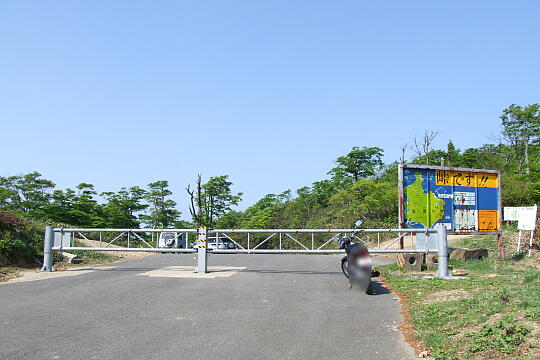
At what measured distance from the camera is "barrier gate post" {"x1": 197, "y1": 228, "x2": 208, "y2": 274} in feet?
46.8

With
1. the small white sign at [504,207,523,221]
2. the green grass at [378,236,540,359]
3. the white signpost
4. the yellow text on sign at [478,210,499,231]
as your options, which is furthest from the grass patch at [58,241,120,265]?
the white signpost

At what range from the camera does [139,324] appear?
712 centimetres

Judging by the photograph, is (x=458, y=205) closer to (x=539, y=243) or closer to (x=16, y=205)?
(x=539, y=243)

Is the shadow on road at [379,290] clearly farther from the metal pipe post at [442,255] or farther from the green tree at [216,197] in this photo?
the green tree at [216,197]

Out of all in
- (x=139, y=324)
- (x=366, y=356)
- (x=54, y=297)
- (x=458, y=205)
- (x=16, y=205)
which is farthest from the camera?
(x=16, y=205)

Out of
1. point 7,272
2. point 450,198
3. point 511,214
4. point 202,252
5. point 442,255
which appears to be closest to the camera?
point 442,255

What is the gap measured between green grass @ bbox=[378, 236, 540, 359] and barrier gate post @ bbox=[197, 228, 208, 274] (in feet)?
19.0

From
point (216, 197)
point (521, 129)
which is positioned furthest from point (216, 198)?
point (521, 129)

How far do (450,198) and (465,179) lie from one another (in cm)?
106

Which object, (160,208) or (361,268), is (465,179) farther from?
(160,208)

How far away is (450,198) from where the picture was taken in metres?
16.0

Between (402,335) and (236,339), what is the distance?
2315 millimetres

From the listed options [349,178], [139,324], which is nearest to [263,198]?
[349,178]

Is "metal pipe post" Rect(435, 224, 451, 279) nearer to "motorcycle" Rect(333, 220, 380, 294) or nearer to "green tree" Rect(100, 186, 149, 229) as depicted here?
"motorcycle" Rect(333, 220, 380, 294)
